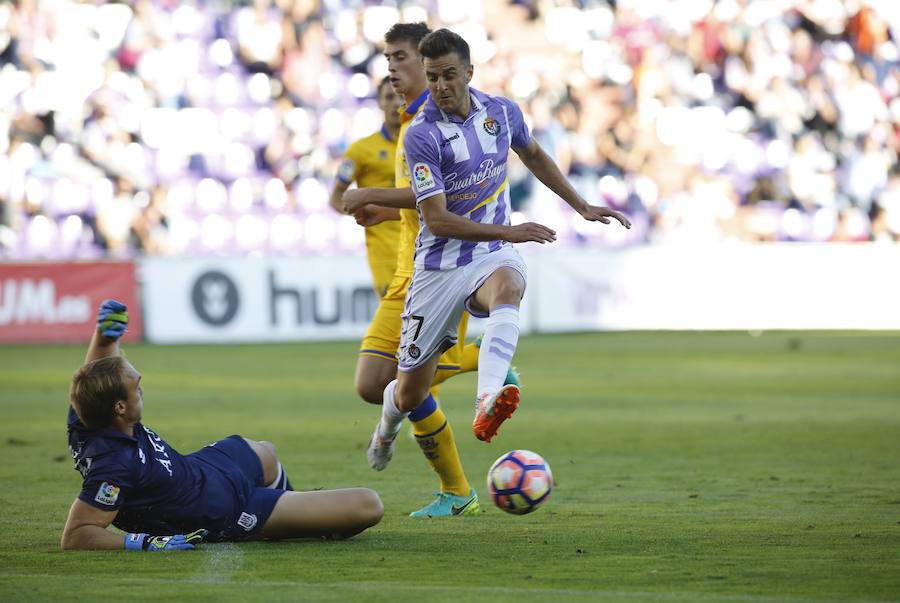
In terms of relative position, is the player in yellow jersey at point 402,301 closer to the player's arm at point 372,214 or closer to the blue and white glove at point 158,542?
the player's arm at point 372,214

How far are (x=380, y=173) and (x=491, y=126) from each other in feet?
9.13

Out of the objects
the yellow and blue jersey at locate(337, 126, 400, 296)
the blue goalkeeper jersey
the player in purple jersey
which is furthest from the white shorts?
the yellow and blue jersey at locate(337, 126, 400, 296)

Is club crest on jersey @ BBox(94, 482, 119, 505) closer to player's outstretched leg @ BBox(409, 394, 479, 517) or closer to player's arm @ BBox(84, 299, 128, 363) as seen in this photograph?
player's arm @ BBox(84, 299, 128, 363)

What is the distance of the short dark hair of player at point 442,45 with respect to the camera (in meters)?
6.60

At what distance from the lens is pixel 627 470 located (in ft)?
28.5

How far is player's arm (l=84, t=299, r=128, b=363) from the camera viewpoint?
6.02m

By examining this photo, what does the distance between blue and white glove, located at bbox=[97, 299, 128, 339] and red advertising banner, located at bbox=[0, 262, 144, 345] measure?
49.1ft

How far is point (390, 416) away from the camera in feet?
24.1

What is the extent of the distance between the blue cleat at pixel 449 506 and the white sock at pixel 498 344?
99 centimetres

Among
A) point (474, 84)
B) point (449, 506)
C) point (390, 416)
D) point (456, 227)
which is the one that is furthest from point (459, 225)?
point (474, 84)

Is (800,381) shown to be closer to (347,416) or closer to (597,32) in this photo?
(347,416)

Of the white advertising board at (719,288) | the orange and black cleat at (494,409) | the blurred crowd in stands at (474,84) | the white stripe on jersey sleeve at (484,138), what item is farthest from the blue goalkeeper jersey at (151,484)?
the blurred crowd in stands at (474,84)

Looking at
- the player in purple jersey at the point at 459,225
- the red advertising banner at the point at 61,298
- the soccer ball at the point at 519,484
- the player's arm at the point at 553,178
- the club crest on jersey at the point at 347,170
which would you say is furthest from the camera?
the red advertising banner at the point at 61,298

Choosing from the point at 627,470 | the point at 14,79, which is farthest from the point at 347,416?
the point at 14,79
